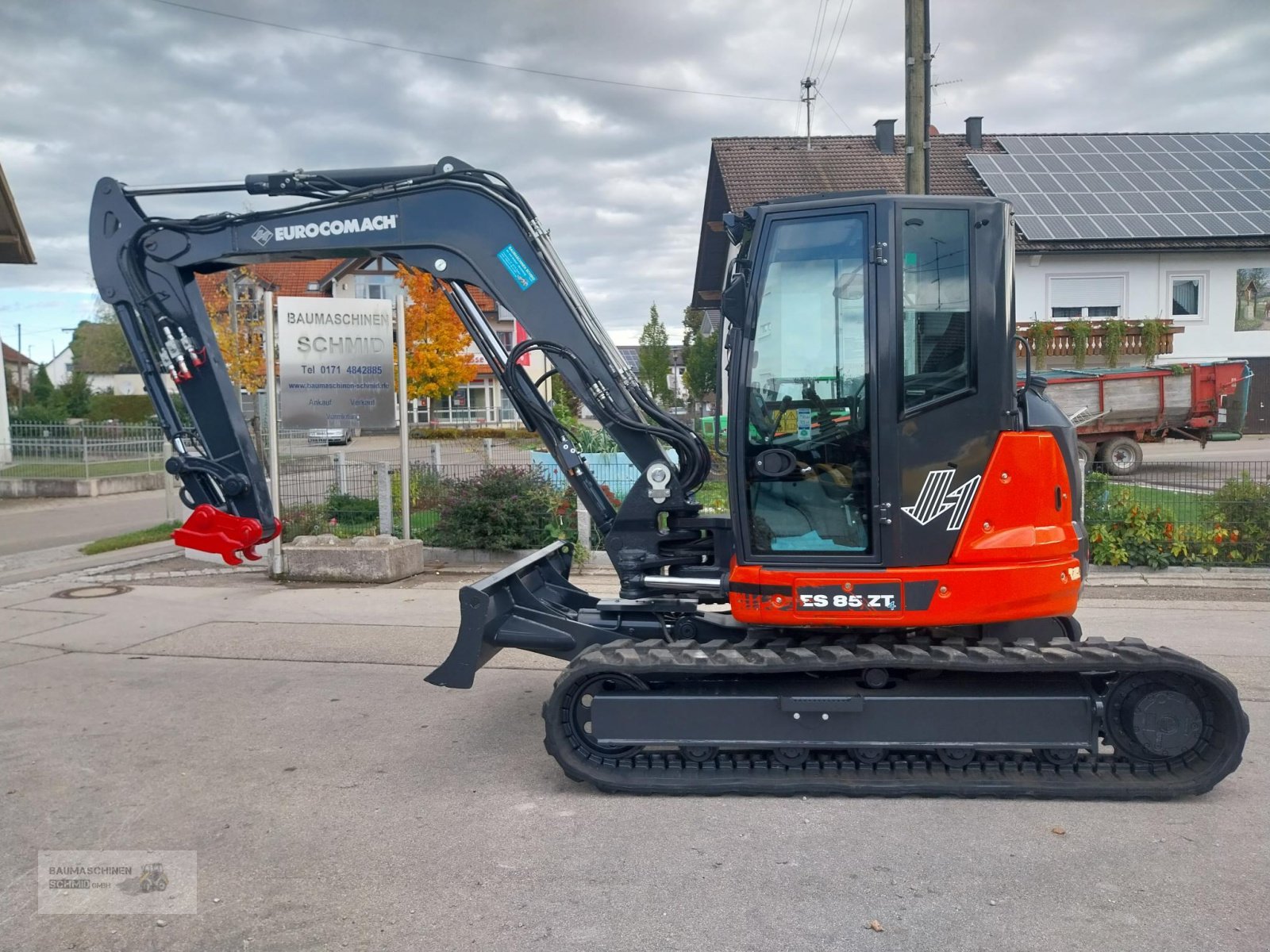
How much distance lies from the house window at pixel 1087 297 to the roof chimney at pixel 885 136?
6310 millimetres

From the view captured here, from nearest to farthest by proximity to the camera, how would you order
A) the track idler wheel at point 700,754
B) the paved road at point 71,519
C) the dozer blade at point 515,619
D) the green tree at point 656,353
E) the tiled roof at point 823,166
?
the track idler wheel at point 700,754 < the dozer blade at point 515,619 < the paved road at point 71,519 < the tiled roof at point 823,166 < the green tree at point 656,353

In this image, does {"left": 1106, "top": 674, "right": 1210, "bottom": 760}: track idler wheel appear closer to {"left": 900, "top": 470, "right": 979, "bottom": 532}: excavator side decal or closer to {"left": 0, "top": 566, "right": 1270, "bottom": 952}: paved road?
{"left": 0, "top": 566, "right": 1270, "bottom": 952}: paved road

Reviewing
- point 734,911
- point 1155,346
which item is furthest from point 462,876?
point 1155,346

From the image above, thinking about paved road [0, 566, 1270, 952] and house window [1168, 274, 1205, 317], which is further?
house window [1168, 274, 1205, 317]

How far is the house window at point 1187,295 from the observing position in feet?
88.1

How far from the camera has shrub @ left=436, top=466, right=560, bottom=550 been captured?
38.7 ft

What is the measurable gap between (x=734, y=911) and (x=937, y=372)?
261cm

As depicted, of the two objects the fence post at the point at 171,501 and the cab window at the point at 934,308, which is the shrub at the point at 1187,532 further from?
the fence post at the point at 171,501

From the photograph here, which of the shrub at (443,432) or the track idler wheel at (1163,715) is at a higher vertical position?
the shrub at (443,432)

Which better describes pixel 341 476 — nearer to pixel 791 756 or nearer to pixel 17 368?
pixel 791 756

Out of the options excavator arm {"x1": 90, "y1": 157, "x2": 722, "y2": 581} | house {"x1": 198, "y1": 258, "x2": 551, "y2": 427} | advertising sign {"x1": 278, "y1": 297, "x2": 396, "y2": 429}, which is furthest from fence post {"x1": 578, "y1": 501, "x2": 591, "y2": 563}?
house {"x1": 198, "y1": 258, "x2": 551, "y2": 427}

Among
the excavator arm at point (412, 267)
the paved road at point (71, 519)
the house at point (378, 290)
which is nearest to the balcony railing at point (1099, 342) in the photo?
the house at point (378, 290)

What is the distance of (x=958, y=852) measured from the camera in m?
4.21

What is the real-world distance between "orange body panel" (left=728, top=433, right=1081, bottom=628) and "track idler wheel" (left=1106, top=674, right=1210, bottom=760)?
22.2 inches
